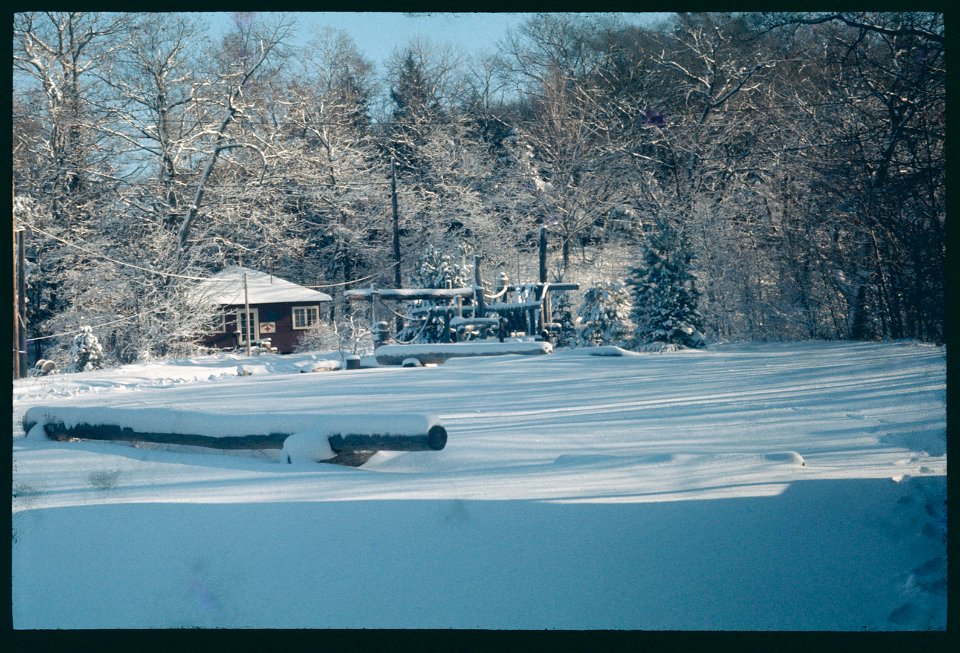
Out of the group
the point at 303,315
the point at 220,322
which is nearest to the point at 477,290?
the point at 220,322

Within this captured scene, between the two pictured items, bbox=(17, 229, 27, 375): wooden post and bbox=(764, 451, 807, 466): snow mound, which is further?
bbox=(17, 229, 27, 375): wooden post

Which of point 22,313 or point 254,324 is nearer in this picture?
point 22,313

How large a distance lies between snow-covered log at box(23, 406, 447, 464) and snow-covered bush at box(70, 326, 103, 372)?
32.1ft

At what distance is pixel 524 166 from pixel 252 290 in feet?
46.7

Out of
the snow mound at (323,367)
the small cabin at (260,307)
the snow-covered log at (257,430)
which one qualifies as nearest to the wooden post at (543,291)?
the snow mound at (323,367)

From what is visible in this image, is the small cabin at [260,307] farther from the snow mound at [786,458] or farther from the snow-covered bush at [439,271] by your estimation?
the snow mound at [786,458]

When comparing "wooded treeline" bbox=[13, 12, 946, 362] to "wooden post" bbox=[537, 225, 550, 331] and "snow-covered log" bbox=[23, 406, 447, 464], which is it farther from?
"snow-covered log" bbox=[23, 406, 447, 464]

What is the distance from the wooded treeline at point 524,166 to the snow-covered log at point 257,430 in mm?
2120

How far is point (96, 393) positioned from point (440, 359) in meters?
4.70

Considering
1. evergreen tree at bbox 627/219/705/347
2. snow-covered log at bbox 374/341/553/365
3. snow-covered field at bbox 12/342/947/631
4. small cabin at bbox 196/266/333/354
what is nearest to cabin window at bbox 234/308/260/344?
small cabin at bbox 196/266/333/354

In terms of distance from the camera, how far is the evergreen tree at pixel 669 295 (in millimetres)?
12906

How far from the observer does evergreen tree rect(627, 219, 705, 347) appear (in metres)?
12.9

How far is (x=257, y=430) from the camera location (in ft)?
14.1

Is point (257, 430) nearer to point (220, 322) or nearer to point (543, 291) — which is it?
point (543, 291)
